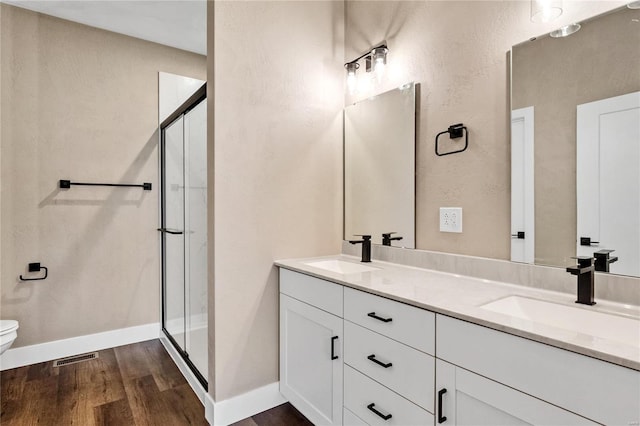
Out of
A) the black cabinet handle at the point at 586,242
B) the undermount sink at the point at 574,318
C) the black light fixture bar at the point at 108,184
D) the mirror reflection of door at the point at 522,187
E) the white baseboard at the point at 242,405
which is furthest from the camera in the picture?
the black light fixture bar at the point at 108,184

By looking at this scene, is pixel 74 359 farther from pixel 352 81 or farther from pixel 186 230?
pixel 352 81

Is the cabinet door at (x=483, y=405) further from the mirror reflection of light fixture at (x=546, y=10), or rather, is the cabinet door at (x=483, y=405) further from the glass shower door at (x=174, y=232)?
the glass shower door at (x=174, y=232)

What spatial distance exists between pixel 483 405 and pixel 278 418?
4.14 feet

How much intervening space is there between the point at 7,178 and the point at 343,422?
107 inches

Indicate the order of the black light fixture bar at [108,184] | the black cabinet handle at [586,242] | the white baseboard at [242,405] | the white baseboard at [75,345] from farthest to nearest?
the black light fixture bar at [108,184] < the white baseboard at [75,345] < the white baseboard at [242,405] < the black cabinet handle at [586,242]

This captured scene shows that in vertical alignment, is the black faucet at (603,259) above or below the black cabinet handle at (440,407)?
above

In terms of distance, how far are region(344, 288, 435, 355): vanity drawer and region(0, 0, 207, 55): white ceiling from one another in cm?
234

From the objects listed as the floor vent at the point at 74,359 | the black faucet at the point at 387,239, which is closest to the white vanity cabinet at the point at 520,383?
the black faucet at the point at 387,239

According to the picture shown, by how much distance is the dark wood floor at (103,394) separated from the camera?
1.84 meters

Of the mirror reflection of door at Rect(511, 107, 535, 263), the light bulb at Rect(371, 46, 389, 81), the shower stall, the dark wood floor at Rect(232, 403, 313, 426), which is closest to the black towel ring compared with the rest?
the mirror reflection of door at Rect(511, 107, 535, 263)

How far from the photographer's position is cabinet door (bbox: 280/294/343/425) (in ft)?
4.99

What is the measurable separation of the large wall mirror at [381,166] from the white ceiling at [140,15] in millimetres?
1458

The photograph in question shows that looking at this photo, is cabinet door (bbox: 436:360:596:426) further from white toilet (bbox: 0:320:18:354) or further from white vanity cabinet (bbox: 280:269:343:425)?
white toilet (bbox: 0:320:18:354)

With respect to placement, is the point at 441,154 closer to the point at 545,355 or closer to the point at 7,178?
the point at 545,355
